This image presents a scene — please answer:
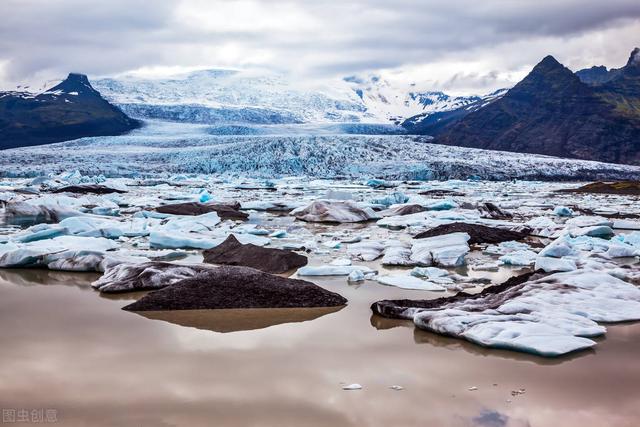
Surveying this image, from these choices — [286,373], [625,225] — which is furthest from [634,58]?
[286,373]

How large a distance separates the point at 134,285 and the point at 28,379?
99.5 inches

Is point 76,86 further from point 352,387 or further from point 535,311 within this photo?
point 352,387

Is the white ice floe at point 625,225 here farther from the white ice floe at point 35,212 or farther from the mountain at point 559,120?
the mountain at point 559,120

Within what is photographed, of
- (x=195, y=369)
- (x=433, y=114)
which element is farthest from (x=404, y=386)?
(x=433, y=114)

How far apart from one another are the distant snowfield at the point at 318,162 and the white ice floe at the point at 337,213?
18.2 meters

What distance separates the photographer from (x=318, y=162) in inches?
1348

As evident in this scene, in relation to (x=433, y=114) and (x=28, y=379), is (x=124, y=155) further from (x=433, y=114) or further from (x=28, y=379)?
(x=433, y=114)

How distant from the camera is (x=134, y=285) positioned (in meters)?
6.18

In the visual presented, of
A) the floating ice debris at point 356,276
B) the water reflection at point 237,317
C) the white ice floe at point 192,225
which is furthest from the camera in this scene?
the white ice floe at point 192,225

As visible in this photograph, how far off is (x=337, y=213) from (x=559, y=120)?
4944cm

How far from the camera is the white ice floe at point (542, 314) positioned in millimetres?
4312

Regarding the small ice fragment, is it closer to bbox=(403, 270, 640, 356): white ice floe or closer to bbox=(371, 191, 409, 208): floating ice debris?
bbox=(403, 270, 640, 356): white ice floe

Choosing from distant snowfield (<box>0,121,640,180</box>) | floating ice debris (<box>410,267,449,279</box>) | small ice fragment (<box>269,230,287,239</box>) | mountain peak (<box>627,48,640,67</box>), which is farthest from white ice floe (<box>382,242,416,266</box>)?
mountain peak (<box>627,48,640,67</box>)

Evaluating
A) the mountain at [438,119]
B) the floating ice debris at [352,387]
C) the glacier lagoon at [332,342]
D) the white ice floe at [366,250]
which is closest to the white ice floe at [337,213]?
the glacier lagoon at [332,342]
